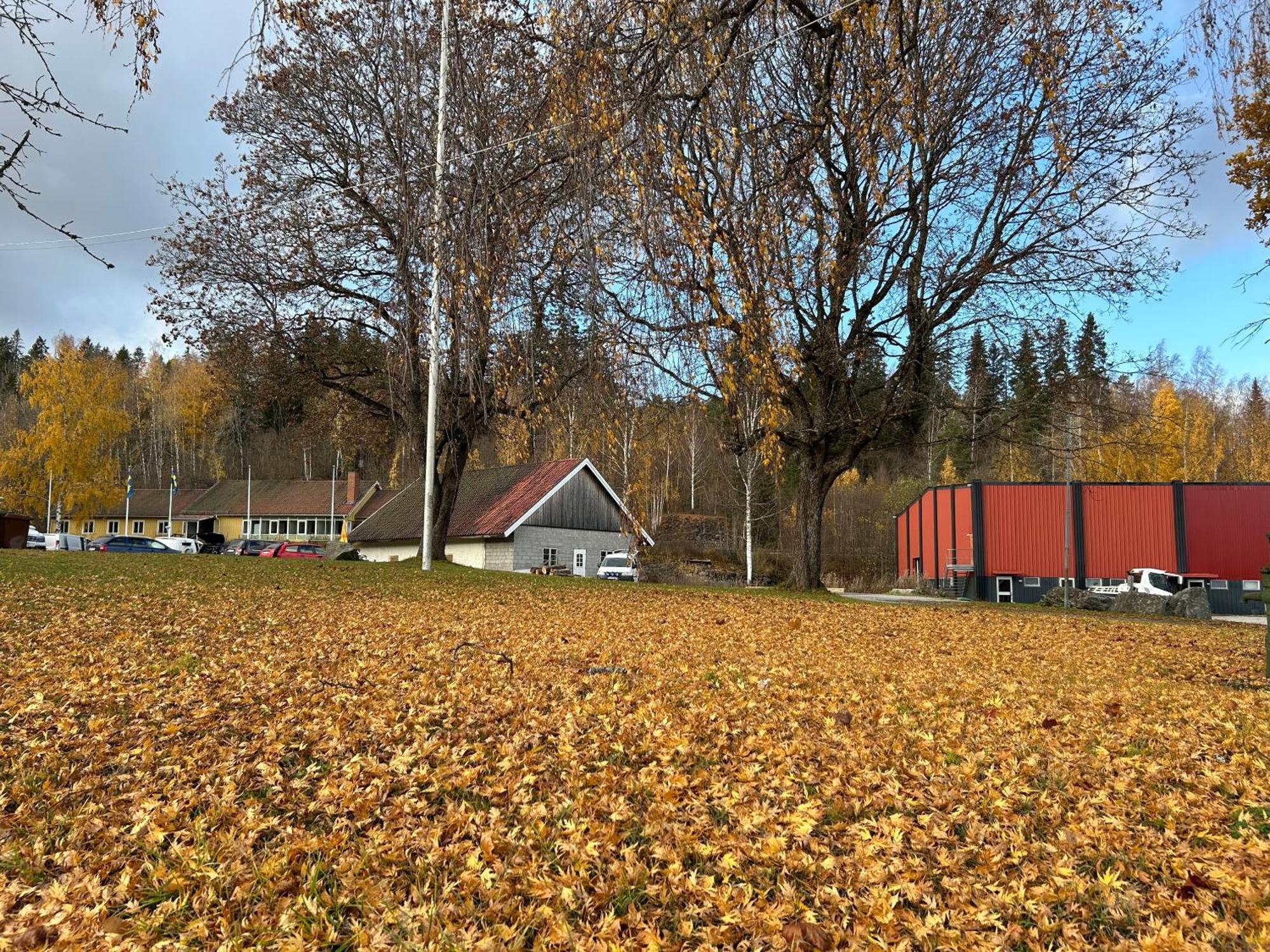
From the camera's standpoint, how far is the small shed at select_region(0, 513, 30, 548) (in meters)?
24.5

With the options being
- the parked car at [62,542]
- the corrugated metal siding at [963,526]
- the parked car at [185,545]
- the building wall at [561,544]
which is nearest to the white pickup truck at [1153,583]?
the corrugated metal siding at [963,526]

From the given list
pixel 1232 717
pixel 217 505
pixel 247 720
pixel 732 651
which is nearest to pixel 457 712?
pixel 247 720

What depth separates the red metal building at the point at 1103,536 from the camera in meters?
30.8

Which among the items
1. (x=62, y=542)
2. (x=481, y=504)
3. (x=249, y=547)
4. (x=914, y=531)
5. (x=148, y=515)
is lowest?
(x=249, y=547)

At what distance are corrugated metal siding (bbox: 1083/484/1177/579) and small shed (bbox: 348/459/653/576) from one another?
18.3 metres

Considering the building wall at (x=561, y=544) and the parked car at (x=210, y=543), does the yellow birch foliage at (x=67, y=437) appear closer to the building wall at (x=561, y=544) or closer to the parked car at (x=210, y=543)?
the parked car at (x=210, y=543)

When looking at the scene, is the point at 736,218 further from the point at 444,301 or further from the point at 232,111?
the point at 232,111

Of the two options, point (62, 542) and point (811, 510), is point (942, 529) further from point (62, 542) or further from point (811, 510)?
point (62, 542)

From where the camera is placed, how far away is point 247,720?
15.4 ft

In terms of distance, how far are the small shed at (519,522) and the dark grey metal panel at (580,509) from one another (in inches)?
1.2

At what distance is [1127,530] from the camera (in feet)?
105

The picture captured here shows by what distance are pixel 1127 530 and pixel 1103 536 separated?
87cm

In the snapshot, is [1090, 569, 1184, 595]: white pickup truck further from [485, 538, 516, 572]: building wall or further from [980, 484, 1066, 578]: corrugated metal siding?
[485, 538, 516, 572]: building wall

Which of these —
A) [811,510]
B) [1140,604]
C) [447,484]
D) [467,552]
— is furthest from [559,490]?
[1140,604]
